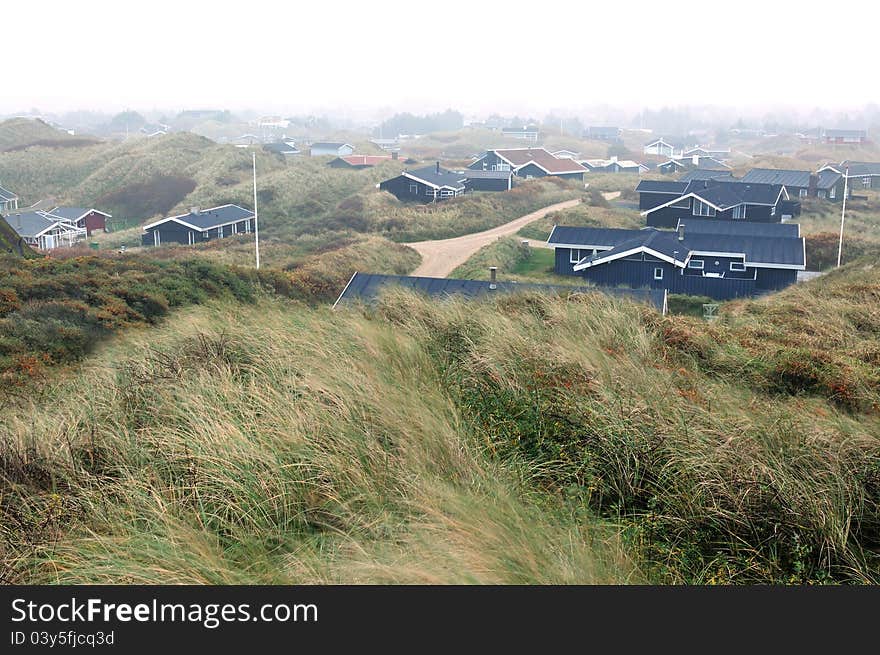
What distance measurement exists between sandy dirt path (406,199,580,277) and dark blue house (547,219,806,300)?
6.46 metres

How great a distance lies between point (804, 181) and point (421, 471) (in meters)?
68.5

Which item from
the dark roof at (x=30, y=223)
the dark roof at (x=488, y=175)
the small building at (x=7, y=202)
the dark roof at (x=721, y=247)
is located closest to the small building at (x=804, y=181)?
the dark roof at (x=488, y=175)

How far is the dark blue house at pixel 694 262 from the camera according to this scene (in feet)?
111

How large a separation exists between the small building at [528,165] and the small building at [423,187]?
2020 centimetres

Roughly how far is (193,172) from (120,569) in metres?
96.2

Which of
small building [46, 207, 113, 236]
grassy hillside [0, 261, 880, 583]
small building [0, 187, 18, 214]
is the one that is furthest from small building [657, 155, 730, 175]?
grassy hillside [0, 261, 880, 583]

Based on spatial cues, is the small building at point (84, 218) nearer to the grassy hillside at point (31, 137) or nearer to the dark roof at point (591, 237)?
the dark roof at point (591, 237)

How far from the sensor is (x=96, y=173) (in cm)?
9700

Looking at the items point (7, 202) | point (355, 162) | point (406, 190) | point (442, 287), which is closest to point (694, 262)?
point (442, 287)

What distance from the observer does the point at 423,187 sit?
67.4 meters

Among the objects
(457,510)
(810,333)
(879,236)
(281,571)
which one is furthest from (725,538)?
(879,236)

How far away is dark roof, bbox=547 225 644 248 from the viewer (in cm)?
3766

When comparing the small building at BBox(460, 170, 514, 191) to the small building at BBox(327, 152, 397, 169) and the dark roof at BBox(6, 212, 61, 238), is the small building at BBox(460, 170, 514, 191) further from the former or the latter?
the dark roof at BBox(6, 212, 61, 238)
